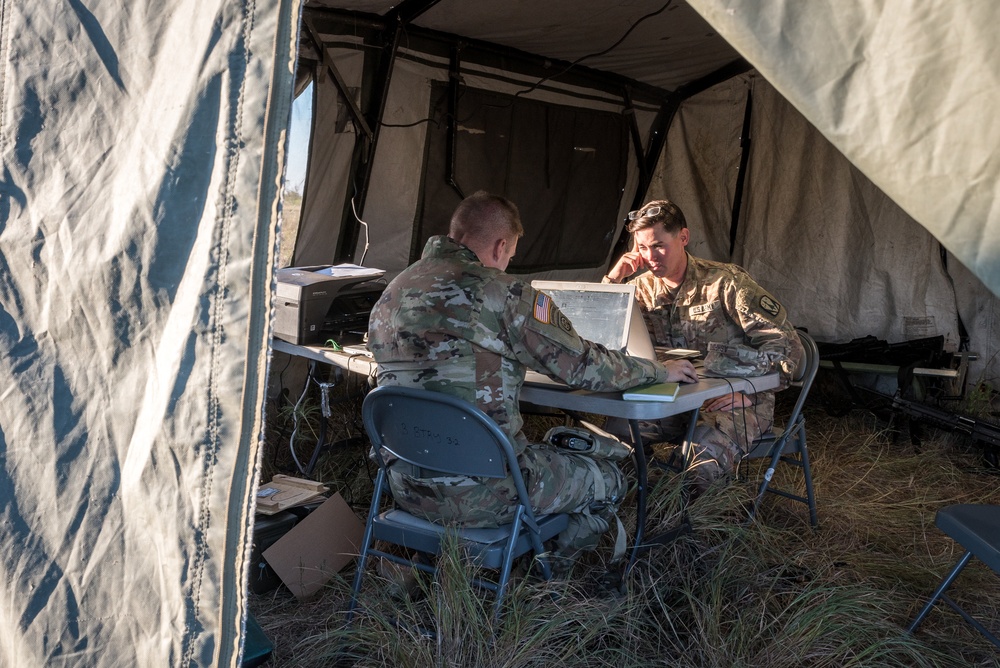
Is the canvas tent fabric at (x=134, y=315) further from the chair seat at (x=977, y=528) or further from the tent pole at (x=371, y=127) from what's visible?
the tent pole at (x=371, y=127)

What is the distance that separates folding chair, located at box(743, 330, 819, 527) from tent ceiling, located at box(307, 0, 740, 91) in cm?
223

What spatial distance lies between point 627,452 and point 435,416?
2.88 ft

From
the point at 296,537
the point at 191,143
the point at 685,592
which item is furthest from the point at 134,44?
the point at 685,592

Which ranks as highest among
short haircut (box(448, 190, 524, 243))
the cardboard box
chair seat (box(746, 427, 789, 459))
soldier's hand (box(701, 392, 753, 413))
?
short haircut (box(448, 190, 524, 243))

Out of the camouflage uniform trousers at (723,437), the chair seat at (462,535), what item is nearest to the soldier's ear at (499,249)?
the chair seat at (462,535)

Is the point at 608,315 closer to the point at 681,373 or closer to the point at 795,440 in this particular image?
the point at 681,373

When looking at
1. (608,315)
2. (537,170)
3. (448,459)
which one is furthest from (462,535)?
(537,170)

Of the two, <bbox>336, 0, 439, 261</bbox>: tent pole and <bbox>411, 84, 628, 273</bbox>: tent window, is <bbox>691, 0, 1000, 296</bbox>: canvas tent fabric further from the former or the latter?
<bbox>411, 84, 628, 273</bbox>: tent window

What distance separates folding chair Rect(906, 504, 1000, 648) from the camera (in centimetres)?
237

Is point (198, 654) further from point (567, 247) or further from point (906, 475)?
point (567, 247)

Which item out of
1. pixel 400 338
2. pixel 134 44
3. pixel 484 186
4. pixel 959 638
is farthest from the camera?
pixel 484 186

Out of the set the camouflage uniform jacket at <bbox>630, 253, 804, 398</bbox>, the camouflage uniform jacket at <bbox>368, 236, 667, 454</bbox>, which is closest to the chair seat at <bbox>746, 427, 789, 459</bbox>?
the camouflage uniform jacket at <bbox>630, 253, 804, 398</bbox>

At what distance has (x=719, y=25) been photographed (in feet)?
3.78

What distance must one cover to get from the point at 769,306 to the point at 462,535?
177 cm
